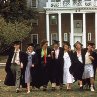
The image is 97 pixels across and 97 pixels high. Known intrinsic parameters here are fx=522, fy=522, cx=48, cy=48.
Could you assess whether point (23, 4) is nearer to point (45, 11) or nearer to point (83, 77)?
point (45, 11)

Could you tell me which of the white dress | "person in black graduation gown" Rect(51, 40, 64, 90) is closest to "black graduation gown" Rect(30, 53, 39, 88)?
"person in black graduation gown" Rect(51, 40, 64, 90)

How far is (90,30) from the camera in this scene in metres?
68.8

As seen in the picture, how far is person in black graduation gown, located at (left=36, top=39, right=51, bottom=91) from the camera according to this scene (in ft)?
62.1

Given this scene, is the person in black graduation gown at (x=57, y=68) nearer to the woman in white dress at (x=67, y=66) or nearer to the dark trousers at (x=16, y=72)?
the woman in white dress at (x=67, y=66)

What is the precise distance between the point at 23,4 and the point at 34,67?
4487 cm

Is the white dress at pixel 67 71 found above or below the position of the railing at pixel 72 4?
below

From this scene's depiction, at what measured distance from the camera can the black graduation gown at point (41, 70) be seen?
18.9 metres

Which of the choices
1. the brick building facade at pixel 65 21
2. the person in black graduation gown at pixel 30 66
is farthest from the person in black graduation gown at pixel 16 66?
the brick building facade at pixel 65 21

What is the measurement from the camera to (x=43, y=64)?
1905 cm

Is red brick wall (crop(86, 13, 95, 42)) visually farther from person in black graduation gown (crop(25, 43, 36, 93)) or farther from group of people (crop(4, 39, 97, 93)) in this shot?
person in black graduation gown (crop(25, 43, 36, 93))

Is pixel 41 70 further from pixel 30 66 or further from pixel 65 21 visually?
pixel 65 21

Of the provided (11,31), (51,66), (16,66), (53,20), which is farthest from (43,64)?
(53,20)

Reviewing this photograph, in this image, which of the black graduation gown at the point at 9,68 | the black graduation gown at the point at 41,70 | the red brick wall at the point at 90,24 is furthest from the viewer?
the red brick wall at the point at 90,24

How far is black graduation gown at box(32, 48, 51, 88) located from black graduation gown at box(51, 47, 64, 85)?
19 centimetres
